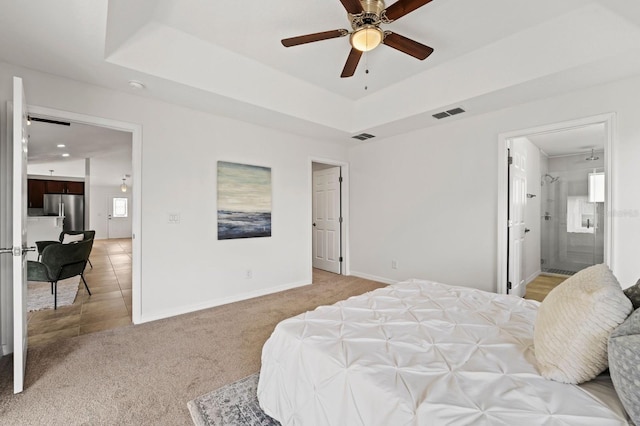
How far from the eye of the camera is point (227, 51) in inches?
118

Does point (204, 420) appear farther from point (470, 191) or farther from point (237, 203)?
point (470, 191)

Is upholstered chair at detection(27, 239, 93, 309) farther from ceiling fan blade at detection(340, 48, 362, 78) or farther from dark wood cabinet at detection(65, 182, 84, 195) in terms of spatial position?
dark wood cabinet at detection(65, 182, 84, 195)

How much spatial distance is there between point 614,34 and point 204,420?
4.00 meters

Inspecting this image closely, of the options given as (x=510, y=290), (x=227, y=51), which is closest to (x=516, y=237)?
(x=510, y=290)

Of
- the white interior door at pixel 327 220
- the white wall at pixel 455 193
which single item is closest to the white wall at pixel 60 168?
the white interior door at pixel 327 220

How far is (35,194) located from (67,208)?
4.92ft

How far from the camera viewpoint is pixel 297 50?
2986 mm

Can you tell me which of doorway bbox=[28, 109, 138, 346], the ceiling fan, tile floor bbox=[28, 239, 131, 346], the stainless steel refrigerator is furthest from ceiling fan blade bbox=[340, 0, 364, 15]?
the stainless steel refrigerator

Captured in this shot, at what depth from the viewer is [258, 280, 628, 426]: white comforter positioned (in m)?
0.94

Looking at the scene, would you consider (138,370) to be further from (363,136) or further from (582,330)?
(363,136)

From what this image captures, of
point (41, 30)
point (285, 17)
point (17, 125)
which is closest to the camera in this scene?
point (17, 125)

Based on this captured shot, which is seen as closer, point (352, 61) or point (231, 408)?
point (231, 408)

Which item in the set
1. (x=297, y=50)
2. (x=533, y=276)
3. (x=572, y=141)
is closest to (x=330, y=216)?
(x=297, y=50)

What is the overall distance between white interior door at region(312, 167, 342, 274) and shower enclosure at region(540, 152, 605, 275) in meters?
3.84
